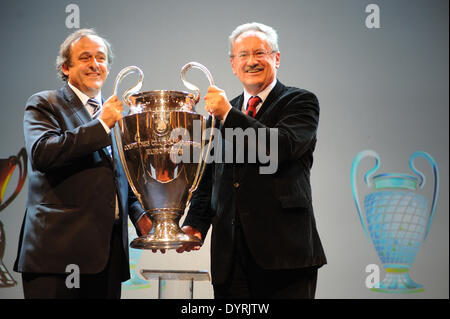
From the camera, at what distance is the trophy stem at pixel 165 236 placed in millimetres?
1401

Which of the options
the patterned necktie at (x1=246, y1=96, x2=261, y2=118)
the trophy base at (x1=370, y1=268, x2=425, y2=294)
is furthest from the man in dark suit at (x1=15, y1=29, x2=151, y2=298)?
the trophy base at (x1=370, y1=268, x2=425, y2=294)

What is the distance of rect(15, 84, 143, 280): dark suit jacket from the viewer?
1395mm

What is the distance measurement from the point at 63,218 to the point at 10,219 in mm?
1174

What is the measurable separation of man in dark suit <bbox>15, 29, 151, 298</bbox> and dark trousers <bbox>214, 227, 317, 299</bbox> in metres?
0.35

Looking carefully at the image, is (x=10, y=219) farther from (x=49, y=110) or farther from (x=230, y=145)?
(x=230, y=145)

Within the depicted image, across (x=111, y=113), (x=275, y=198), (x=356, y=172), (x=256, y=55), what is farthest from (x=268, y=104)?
(x=356, y=172)

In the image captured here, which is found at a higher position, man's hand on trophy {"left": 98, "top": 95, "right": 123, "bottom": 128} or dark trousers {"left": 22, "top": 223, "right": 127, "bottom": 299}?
man's hand on trophy {"left": 98, "top": 95, "right": 123, "bottom": 128}

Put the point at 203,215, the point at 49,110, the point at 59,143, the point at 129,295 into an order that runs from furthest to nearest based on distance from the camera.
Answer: the point at 129,295
the point at 203,215
the point at 49,110
the point at 59,143

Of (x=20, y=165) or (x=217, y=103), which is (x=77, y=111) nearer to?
(x=217, y=103)

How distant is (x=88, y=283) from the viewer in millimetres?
1444

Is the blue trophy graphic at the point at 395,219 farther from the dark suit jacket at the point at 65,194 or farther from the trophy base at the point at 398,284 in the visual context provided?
the dark suit jacket at the point at 65,194

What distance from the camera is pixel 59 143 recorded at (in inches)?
55.0

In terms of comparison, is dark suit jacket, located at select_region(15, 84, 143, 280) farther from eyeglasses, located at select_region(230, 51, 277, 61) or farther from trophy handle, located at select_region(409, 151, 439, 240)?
trophy handle, located at select_region(409, 151, 439, 240)

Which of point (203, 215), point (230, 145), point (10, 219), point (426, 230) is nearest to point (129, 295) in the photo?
point (10, 219)
